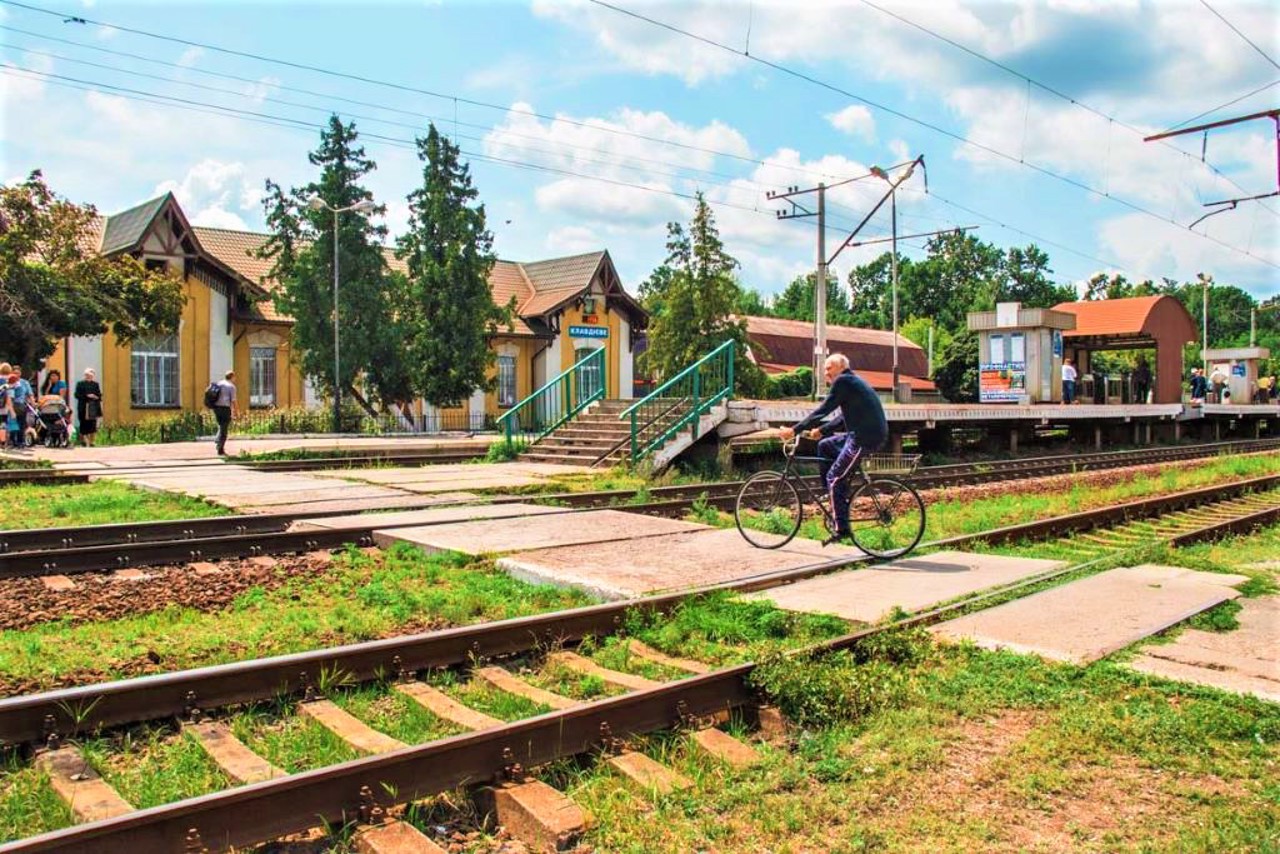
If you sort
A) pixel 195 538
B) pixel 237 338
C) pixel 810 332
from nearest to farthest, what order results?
pixel 195 538, pixel 237 338, pixel 810 332

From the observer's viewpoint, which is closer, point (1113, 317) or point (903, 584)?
point (903, 584)

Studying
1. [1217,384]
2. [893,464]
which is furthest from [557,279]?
[893,464]

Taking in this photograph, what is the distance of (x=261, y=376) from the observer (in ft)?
117

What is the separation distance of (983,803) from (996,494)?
13178mm

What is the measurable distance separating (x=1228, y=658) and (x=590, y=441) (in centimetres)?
1484

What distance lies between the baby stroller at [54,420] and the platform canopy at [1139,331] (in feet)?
95.5

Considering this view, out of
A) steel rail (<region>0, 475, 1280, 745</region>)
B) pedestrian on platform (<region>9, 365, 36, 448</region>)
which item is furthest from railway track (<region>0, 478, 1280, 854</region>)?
pedestrian on platform (<region>9, 365, 36, 448</region>)

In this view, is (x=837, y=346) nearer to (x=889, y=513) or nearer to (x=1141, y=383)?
(x=1141, y=383)

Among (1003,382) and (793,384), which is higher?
(793,384)

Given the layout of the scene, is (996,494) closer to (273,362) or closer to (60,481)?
(60,481)

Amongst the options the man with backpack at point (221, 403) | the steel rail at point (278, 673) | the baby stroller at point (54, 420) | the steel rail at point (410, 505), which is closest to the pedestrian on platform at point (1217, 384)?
the steel rail at point (410, 505)

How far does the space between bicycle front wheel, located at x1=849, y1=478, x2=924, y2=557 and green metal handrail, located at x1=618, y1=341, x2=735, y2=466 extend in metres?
8.26

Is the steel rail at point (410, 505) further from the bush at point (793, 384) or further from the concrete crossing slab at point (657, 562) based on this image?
the bush at point (793, 384)

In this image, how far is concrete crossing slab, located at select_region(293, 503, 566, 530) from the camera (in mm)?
10795
